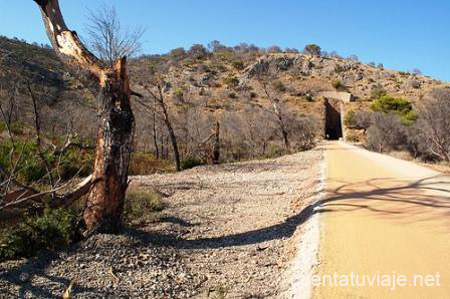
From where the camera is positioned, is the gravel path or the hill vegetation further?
the hill vegetation

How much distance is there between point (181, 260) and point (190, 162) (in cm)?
1335

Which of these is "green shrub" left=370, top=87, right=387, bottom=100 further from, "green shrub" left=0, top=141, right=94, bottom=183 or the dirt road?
the dirt road

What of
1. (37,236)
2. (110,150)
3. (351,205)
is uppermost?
(110,150)

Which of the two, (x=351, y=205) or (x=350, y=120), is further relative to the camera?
(x=350, y=120)

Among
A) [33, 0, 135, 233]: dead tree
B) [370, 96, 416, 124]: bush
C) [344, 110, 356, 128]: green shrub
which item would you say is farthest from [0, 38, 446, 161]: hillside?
[33, 0, 135, 233]: dead tree

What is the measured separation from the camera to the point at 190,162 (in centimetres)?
1845

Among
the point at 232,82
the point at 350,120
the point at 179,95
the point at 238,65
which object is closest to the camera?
the point at 179,95

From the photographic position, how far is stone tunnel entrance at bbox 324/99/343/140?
6103 centimetres

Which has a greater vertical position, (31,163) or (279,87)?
(279,87)

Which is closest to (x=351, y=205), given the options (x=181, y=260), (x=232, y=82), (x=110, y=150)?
(x=181, y=260)

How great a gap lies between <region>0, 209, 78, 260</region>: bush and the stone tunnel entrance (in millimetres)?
56794

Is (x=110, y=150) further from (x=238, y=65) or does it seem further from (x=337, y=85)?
(x=238, y=65)

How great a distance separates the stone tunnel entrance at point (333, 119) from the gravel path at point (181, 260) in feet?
177

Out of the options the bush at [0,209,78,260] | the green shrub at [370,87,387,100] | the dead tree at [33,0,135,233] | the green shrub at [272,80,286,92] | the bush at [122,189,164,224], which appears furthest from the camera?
the green shrub at [370,87,387,100]
